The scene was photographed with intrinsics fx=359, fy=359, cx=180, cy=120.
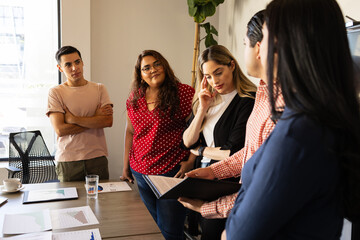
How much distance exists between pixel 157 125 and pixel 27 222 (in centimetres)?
111

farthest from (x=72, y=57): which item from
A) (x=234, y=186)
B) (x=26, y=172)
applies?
(x=234, y=186)

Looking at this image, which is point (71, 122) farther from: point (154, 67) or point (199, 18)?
point (199, 18)

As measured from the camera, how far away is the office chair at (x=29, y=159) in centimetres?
298

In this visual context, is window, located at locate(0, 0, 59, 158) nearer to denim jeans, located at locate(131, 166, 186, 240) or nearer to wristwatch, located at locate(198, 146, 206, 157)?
denim jeans, located at locate(131, 166, 186, 240)

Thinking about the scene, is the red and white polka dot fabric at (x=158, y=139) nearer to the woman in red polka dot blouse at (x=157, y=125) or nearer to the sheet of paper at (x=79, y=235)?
the woman in red polka dot blouse at (x=157, y=125)

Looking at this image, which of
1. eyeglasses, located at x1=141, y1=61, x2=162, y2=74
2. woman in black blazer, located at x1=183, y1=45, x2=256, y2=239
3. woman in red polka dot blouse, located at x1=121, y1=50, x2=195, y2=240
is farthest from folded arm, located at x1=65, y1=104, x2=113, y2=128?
woman in black blazer, located at x1=183, y1=45, x2=256, y2=239

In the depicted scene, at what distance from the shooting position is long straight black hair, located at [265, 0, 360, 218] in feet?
2.51

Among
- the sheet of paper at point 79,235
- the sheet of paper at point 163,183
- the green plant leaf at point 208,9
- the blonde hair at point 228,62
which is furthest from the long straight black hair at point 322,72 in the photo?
the green plant leaf at point 208,9

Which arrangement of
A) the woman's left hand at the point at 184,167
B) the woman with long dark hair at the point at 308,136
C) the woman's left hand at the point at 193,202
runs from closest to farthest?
1. the woman with long dark hair at the point at 308,136
2. the woman's left hand at the point at 193,202
3. the woman's left hand at the point at 184,167

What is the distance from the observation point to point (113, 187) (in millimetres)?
2170

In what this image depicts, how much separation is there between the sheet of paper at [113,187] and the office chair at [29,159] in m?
1.06

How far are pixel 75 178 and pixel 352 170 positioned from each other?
230 centimetres

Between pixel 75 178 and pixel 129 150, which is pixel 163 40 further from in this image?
pixel 75 178

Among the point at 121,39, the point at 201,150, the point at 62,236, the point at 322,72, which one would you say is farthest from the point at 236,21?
the point at 322,72
